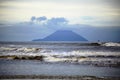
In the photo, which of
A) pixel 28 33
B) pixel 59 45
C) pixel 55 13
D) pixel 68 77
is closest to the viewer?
pixel 68 77

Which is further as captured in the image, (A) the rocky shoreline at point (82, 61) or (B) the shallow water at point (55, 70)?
(A) the rocky shoreline at point (82, 61)

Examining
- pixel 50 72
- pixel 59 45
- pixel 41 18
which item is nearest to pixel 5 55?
pixel 41 18

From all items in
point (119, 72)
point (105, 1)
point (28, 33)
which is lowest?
point (119, 72)

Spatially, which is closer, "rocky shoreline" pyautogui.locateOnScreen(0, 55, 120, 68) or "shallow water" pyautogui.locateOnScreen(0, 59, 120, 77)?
"shallow water" pyautogui.locateOnScreen(0, 59, 120, 77)

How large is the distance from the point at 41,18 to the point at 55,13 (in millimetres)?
368

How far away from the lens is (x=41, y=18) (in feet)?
21.4

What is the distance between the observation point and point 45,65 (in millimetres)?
6473

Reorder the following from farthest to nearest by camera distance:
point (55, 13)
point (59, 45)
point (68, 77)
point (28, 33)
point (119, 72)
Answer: point (59, 45), point (28, 33), point (55, 13), point (119, 72), point (68, 77)

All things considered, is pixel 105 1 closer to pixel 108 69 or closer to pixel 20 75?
pixel 108 69

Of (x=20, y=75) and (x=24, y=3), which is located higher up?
(x=24, y=3)

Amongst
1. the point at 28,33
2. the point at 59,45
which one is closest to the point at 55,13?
the point at 28,33

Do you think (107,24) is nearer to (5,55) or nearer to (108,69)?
(108,69)

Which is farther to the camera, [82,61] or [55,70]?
[82,61]

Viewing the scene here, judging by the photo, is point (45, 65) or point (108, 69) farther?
point (45, 65)
